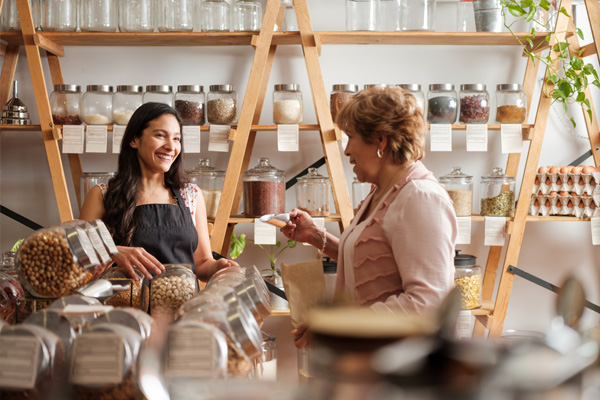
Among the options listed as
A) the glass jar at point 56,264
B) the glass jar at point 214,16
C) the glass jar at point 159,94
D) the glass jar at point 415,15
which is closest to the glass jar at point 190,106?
the glass jar at point 159,94

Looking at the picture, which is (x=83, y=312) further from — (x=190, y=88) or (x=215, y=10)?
(x=215, y=10)

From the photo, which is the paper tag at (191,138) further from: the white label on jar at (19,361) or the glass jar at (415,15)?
the white label on jar at (19,361)

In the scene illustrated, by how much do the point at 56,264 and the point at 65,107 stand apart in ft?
6.32

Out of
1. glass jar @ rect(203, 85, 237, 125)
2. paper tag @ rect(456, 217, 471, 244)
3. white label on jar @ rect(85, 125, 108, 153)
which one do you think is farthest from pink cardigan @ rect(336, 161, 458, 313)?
white label on jar @ rect(85, 125, 108, 153)

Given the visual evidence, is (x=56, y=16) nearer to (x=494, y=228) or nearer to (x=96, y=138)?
(x=96, y=138)

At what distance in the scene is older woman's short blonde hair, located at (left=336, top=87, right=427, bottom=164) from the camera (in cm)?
149

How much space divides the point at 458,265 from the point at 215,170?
1.15 meters

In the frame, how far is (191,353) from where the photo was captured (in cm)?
68

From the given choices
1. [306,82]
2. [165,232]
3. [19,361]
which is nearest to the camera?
[19,361]

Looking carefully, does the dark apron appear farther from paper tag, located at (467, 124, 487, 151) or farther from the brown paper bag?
paper tag, located at (467, 124, 487, 151)

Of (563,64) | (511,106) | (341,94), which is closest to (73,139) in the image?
(341,94)

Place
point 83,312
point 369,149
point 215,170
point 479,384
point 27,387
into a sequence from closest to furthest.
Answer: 1. point 479,384
2. point 27,387
3. point 83,312
4. point 369,149
5. point 215,170

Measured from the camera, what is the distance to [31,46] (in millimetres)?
2730

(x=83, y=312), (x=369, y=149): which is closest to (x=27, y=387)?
(x=83, y=312)
